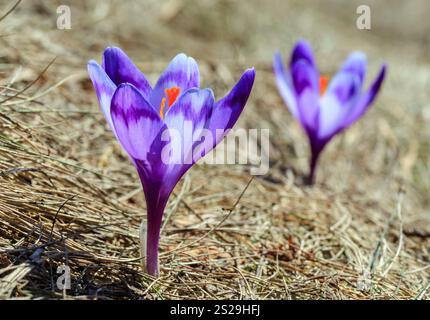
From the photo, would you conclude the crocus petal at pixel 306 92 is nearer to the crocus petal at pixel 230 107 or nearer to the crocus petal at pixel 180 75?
the crocus petal at pixel 180 75

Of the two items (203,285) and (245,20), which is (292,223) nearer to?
(203,285)

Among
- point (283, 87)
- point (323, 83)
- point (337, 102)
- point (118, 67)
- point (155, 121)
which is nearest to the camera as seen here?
point (155, 121)

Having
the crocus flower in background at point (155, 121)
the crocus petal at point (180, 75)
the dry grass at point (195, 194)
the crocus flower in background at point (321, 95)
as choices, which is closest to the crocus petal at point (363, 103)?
the crocus flower in background at point (321, 95)

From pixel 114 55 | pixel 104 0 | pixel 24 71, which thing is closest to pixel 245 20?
pixel 104 0

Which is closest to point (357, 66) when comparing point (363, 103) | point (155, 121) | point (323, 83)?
point (363, 103)

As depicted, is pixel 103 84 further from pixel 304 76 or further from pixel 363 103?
pixel 363 103
